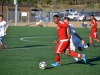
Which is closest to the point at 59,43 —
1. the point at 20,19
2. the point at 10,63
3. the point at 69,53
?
the point at 69,53

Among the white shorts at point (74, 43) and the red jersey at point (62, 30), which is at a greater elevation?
the red jersey at point (62, 30)

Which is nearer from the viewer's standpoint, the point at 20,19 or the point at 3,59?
the point at 3,59

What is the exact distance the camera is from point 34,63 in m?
11.9

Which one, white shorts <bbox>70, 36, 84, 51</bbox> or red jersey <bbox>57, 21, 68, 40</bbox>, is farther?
white shorts <bbox>70, 36, 84, 51</bbox>

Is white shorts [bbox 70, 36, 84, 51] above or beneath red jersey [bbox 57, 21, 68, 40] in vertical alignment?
beneath

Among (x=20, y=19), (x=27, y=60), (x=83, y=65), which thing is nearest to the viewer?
(x=83, y=65)

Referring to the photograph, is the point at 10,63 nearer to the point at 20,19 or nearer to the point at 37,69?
the point at 37,69

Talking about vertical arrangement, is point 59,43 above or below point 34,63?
above

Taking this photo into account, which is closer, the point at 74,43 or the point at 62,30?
the point at 62,30

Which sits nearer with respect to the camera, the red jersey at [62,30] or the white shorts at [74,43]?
the red jersey at [62,30]

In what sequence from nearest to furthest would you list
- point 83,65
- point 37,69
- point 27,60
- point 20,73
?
point 20,73, point 37,69, point 83,65, point 27,60

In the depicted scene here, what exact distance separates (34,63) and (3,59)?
165 cm

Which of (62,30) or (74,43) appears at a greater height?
(62,30)

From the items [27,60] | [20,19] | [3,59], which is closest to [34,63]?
[27,60]
